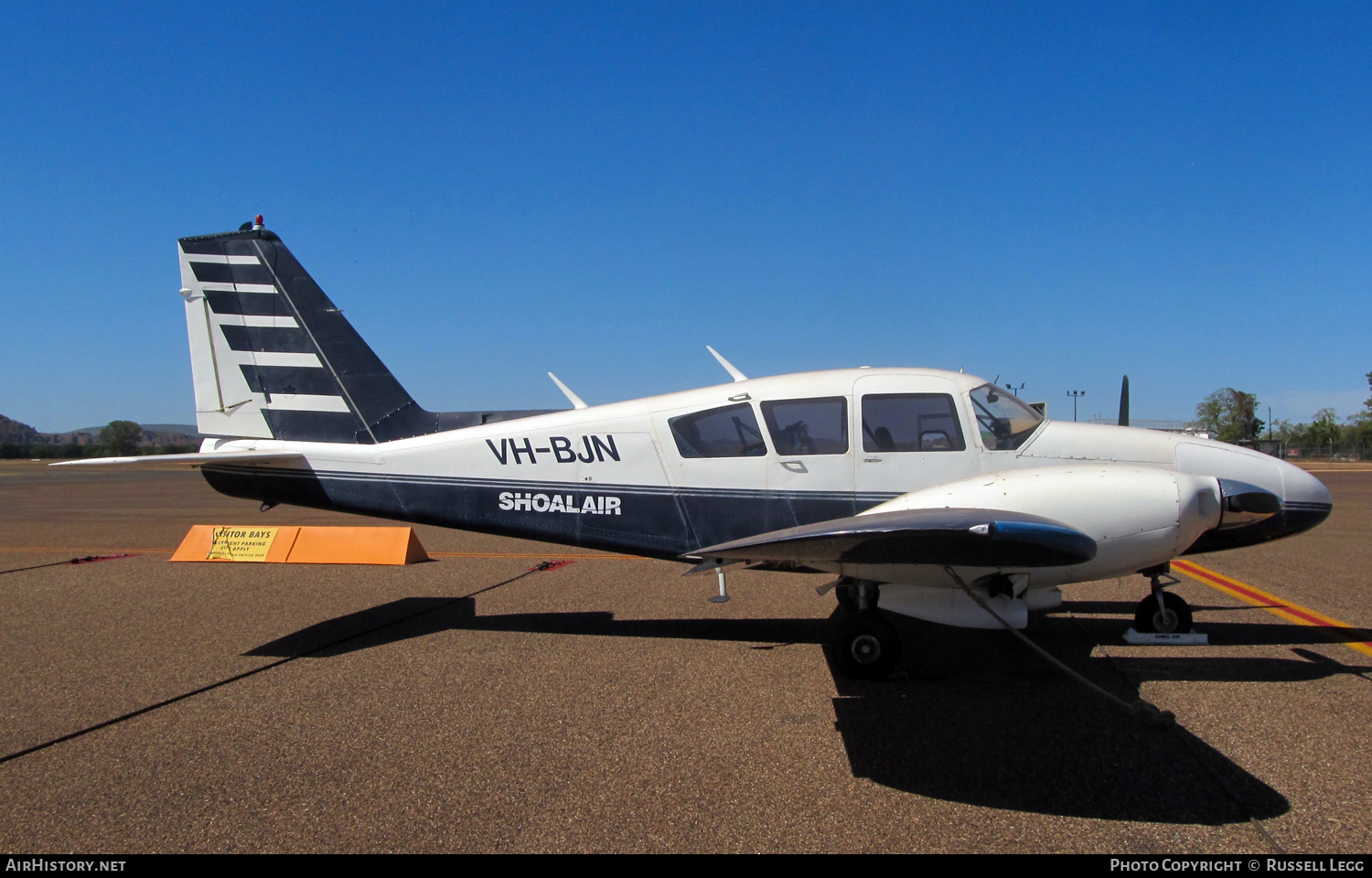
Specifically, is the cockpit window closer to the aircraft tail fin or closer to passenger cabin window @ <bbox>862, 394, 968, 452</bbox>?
passenger cabin window @ <bbox>862, 394, 968, 452</bbox>

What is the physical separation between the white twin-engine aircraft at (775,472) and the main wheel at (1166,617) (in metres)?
0.02

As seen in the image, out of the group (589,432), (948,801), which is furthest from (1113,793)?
(589,432)

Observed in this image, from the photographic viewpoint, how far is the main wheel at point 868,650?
5.40 meters

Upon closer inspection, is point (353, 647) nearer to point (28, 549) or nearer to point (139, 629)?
point (139, 629)

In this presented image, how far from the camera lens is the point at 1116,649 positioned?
20.1 ft

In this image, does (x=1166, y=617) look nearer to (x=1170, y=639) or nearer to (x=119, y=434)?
(x=1170, y=639)

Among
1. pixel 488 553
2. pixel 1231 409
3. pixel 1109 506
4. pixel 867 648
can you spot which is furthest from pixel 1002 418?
pixel 1231 409

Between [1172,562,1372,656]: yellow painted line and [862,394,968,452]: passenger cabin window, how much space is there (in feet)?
12.2

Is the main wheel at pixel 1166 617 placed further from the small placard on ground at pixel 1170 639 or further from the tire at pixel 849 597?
the tire at pixel 849 597

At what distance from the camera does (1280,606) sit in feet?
25.0

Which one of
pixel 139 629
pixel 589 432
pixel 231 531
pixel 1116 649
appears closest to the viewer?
pixel 1116 649

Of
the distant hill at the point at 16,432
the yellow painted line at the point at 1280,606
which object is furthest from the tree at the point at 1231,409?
the distant hill at the point at 16,432
